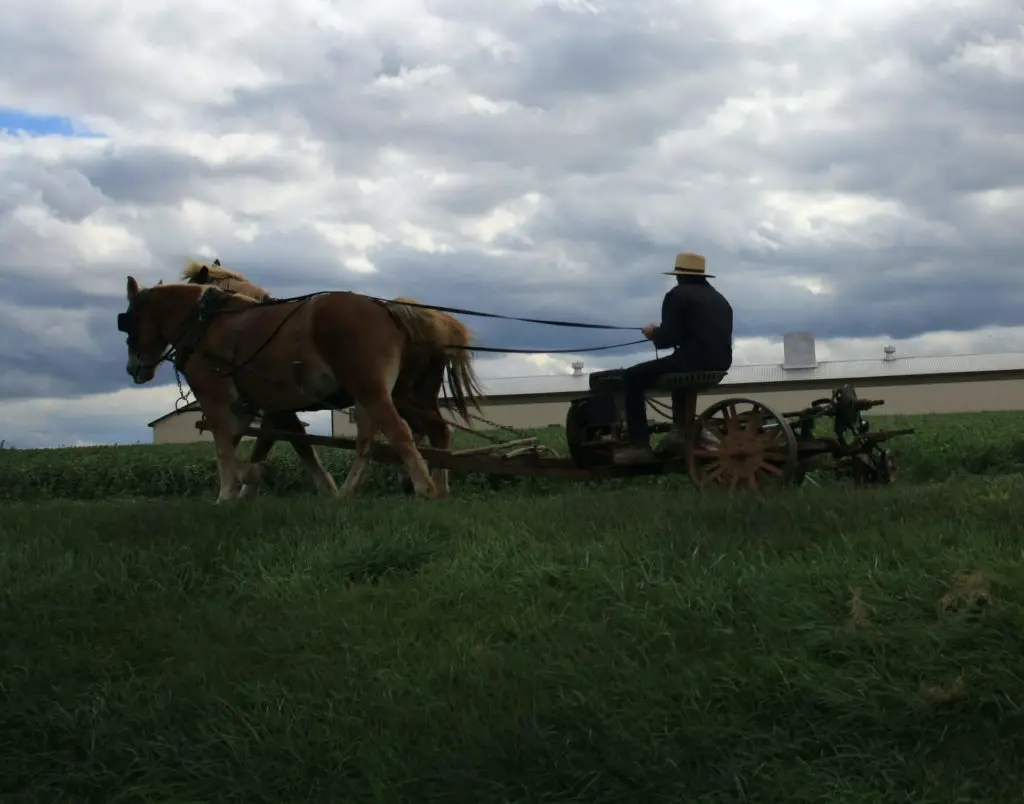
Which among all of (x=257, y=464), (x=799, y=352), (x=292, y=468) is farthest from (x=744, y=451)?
(x=799, y=352)

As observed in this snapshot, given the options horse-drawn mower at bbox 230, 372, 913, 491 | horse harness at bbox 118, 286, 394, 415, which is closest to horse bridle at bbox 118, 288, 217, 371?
horse harness at bbox 118, 286, 394, 415

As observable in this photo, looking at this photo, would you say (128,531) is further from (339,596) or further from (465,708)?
(465,708)

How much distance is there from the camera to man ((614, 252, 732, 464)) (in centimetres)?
913

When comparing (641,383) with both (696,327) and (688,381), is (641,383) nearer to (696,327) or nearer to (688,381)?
(688,381)

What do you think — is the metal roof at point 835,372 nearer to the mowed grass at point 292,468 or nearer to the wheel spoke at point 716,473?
the mowed grass at point 292,468

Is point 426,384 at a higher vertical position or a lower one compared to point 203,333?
lower

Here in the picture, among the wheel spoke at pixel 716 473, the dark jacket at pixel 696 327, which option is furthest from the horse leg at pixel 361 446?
the wheel spoke at pixel 716 473

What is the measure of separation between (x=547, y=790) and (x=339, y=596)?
7.04 feet

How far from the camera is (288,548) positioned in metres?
7.45

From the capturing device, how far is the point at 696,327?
9.12 metres

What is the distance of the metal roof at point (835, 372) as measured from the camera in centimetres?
3381

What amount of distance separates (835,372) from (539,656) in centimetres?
3003

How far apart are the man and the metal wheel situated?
1.38 feet

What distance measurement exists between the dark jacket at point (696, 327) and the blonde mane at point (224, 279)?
447 centimetres
